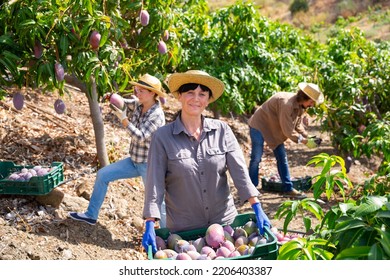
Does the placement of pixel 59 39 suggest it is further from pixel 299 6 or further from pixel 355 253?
pixel 299 6

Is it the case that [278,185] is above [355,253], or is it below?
below

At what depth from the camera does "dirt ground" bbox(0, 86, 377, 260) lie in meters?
4.10

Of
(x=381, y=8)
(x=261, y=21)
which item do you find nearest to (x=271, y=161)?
(x=261, y=21)

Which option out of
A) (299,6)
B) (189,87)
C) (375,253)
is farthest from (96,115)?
(299,6)

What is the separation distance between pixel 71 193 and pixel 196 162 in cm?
221

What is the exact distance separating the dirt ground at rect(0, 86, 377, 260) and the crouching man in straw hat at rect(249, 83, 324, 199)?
1.06 feet

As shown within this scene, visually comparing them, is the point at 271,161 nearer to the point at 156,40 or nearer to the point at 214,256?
the point at 156,40

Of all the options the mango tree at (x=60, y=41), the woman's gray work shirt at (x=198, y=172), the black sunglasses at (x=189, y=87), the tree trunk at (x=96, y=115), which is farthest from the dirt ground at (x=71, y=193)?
the black sunglasses at (x=189, y=87)

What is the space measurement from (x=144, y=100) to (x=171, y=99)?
193 inches

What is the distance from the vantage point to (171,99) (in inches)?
356

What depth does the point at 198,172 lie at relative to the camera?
119 inches

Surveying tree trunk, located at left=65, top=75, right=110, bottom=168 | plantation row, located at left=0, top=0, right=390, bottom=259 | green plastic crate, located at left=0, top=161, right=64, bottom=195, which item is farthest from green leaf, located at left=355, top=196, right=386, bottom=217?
tree trunk, located at left=65, top=75, right=110, bottom=168

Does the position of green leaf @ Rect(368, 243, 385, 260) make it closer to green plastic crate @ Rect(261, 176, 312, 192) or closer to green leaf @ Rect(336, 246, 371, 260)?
green leaf @ Rect(336, 246, 371, 260)

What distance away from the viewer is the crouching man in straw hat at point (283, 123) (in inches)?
215
